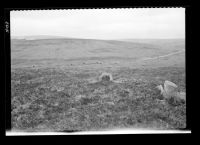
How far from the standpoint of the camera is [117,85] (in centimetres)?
742

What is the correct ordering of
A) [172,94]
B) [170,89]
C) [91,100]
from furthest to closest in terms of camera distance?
1. [91,100]
2. [170,89]
3. [172,94]

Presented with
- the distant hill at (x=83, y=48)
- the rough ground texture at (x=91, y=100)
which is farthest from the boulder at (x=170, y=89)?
the distant hill at (x=83, y=48)

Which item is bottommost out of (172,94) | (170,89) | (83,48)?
(172,94)

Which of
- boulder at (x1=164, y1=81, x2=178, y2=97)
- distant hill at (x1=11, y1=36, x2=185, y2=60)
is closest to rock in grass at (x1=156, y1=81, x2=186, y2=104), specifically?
boulder at (x1=164, y1=81, x2=178, y2=97)

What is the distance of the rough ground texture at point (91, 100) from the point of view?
4711mm

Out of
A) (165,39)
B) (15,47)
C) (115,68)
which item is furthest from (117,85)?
(15,47)

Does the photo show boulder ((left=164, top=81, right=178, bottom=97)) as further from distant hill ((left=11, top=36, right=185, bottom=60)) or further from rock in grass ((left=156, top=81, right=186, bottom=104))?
distant hill ((left=11, top=36, right=185, bottom=60))

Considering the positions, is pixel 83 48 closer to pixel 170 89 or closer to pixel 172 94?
pixel 170 89

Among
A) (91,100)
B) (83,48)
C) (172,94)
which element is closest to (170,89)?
(172,94)

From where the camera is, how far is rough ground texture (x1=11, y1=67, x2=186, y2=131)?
4.71 m

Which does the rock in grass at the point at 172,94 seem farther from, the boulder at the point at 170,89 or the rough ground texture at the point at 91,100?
the rough ground texture at the point at 91,100

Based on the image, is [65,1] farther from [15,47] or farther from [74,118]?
[15,47]

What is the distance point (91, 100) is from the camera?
21.2 feet
